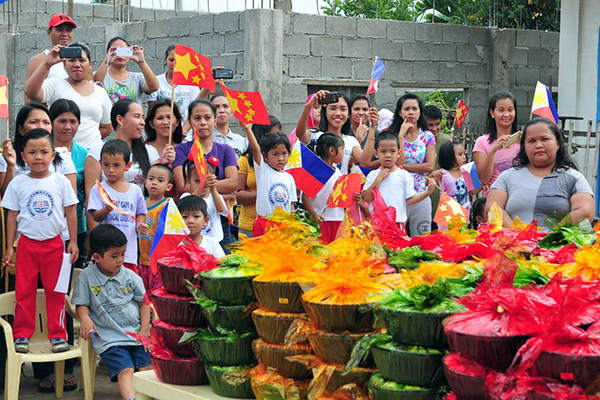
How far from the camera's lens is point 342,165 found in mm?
6238

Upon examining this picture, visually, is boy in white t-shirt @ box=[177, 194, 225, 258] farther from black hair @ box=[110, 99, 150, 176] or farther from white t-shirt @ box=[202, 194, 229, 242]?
black hair @ box=[110, 99, 150, 176]

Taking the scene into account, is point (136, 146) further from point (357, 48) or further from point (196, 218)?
point (357, 48)

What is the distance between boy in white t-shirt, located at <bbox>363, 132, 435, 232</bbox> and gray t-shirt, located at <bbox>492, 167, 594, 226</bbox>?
70.7 inches

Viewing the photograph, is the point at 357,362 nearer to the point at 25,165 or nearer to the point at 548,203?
the point at 548,203

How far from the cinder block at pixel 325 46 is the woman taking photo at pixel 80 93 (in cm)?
401

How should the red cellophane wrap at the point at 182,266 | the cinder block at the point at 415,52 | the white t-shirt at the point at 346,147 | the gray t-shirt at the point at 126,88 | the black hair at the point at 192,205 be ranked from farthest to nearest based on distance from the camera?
the cinder block at the point at 415,52 → the gray t-shirt at the point at 126,88 → the white t-shirt at the point at 346,147 → the black hair at the point at 192,205 → the red cellophane wrap at the point at 182,266

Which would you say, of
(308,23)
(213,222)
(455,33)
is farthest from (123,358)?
(455,33)

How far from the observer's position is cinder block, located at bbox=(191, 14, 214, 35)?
374 inches

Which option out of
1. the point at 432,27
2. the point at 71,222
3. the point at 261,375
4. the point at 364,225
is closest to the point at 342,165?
the point at 71,222

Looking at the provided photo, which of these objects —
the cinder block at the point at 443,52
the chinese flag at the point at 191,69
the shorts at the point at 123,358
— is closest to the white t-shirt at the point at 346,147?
the chinese flag at the point at 191,69

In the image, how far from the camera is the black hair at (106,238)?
448 cm

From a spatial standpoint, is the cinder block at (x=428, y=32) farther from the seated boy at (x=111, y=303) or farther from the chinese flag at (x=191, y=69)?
the seated boy at (x=111, y=303)

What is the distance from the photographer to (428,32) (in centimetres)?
1046

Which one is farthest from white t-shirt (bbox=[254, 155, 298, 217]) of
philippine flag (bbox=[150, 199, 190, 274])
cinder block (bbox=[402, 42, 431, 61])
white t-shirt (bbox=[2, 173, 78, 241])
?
cinder block (bbox=[402, 42, 431, 61])
